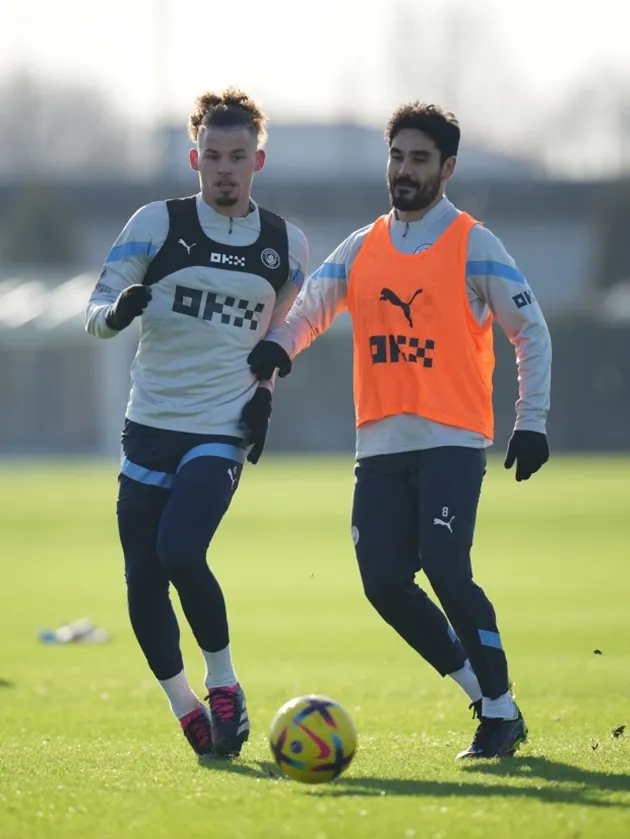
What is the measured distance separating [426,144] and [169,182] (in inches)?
2017

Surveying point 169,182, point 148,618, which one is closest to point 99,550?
point 148,618

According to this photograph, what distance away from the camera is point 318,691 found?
9172 mm

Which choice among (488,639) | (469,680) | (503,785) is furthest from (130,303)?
(503,785)

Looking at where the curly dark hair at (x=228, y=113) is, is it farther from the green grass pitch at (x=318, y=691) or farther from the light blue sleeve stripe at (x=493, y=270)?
the green grass pitch at (x=318, y=691)

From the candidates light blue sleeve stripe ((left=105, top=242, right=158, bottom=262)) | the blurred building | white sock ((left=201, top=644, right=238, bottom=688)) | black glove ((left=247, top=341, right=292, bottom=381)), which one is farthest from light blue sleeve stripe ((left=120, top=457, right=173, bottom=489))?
the blurred building

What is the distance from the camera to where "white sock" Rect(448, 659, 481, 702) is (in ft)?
21.4

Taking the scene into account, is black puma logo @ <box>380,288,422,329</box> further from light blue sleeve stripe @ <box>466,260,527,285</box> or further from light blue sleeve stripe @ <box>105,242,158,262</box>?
light blue sleeve stripe @ <box>105,242,158,262</box>

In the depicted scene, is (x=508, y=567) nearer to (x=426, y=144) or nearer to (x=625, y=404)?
(x=426, y=144)

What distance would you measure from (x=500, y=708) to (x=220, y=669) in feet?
3.49

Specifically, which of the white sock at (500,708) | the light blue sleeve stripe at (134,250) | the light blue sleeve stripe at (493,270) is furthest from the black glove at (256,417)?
the white sock at (500,708)

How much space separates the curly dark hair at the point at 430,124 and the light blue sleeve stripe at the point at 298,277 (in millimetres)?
634

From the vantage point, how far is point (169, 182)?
5694 cm

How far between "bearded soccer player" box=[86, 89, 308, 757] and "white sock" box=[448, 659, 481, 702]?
84cm

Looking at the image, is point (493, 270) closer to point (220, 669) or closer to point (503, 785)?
point (220, 669)
